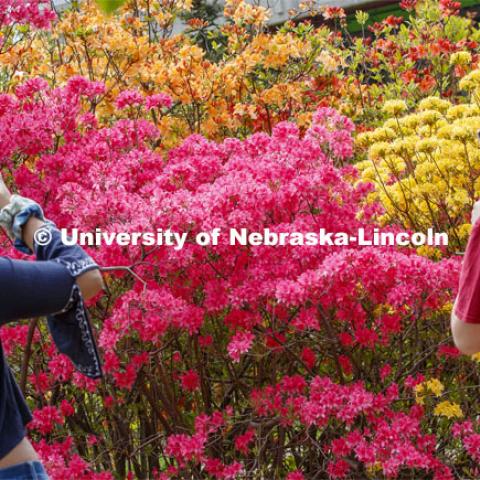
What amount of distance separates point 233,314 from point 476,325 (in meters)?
1.61

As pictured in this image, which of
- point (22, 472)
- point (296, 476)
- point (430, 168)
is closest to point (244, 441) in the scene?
point (296, 476)

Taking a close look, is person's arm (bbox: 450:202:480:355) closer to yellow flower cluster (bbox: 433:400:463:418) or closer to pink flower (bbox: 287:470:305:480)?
yellow flower cluster (bbox: 433:400:463:418)

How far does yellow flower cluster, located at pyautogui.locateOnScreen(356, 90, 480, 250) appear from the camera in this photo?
3.40m

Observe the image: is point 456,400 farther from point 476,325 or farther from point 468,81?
point 476,325

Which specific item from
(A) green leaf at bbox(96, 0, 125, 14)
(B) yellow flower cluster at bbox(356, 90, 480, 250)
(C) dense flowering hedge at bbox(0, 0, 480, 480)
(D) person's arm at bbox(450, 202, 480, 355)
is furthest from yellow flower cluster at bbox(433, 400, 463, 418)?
(A) green leaf at bbox(96, 0, 125, 14)

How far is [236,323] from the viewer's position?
307 centimetres

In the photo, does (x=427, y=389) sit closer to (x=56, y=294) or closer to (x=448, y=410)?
(x=448, y=410)

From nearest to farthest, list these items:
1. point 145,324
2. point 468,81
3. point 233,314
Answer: point 145,324 → point 233,314 → point 468,81

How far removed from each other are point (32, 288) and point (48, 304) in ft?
0.17

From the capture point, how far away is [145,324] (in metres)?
2.83

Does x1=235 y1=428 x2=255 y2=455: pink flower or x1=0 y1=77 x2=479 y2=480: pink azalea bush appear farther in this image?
x1=235 y1=428 x2=255 y2=455: pink flower

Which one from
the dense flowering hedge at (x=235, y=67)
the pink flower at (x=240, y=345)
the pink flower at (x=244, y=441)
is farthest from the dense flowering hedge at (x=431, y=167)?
the pink flower at (x=244, y=441)

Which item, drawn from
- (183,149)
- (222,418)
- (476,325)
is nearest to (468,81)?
(183,149)

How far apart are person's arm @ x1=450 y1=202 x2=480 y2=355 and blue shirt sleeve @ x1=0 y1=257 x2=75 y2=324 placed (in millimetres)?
700
